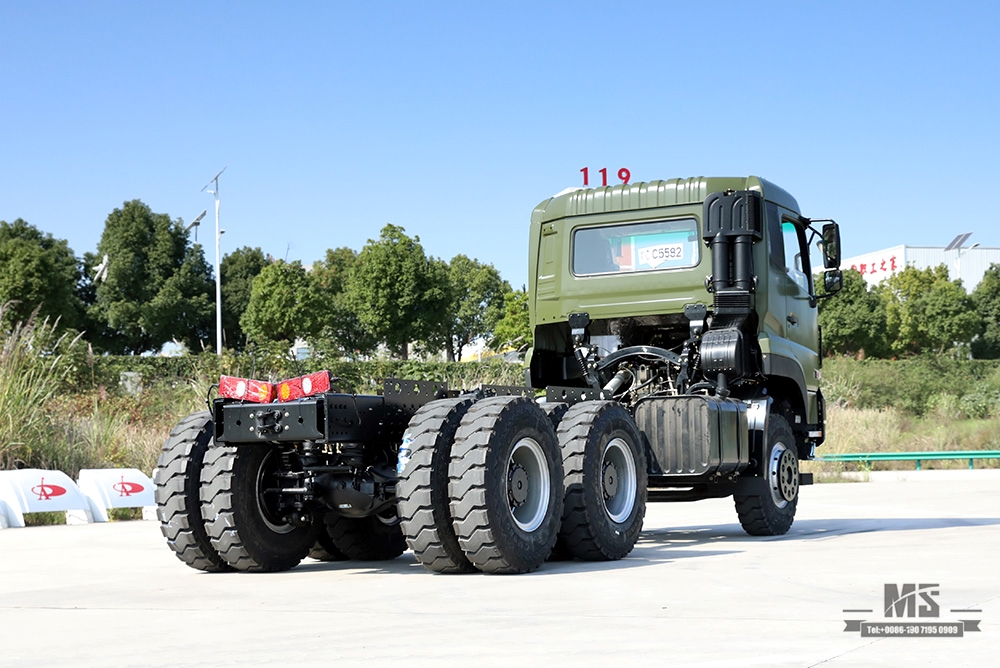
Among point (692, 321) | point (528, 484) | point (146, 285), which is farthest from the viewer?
point (146, 285)

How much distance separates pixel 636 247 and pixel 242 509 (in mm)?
4492

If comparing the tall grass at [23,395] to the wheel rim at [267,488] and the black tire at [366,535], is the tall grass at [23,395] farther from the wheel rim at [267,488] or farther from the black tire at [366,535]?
the wheel rim at [267,488]

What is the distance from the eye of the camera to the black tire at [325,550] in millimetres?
8812

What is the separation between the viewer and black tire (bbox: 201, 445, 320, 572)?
25.2 feet

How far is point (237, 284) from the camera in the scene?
73562mm

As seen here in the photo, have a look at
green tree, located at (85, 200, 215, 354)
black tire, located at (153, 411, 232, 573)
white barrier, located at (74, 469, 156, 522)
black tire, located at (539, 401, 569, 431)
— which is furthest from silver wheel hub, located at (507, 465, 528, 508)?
green tree, located at (85, 200, 215, 354)

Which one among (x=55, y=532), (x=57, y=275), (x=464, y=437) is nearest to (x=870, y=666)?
(x=464, y=437)

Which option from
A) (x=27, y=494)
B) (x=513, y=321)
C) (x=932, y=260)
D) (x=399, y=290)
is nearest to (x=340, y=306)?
(x=399, y=290)

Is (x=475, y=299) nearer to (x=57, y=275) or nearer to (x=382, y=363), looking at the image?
(x=57, y=275)

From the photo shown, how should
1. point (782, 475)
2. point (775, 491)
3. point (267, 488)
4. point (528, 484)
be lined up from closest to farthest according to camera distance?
point (528, 484) → point (267, 488) → point (775, 491) → point (782, 475)

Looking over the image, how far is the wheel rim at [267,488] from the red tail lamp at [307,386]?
2.86ft

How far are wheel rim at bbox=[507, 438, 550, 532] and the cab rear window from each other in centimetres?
332

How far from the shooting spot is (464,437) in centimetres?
716

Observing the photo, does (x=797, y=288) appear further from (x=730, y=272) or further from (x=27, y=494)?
(x=27, y=494)
